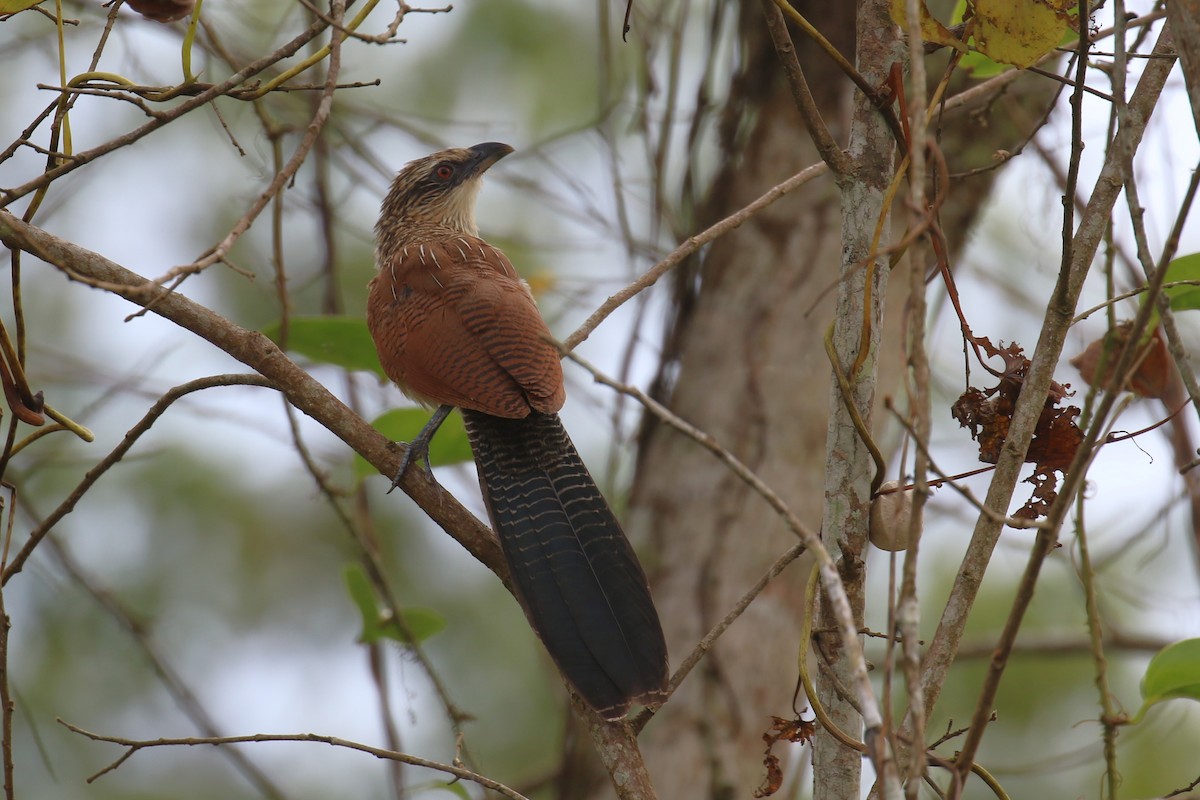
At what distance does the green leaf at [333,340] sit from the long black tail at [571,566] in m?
0.38

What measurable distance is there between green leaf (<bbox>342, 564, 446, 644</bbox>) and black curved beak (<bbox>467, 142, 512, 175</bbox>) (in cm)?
165

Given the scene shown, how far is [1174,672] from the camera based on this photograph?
5.51 feet

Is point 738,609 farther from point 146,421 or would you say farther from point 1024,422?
point 146,421

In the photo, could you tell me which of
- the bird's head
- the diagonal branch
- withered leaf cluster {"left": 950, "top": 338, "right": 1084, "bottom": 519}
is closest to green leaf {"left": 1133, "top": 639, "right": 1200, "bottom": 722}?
withered leaf cluster {"left": 950, "top": 338, "right": 1084, "bottom": 519}

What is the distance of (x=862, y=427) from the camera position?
1608 mm

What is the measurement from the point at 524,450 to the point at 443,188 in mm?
1653

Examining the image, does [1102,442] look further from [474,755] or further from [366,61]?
[366,61]

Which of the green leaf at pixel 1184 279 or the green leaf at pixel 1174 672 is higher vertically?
the green leaf at pixel 1184 279

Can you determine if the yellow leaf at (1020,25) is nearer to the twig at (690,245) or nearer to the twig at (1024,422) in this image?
the twig at (1024,422)

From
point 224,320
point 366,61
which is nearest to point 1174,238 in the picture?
point 224,320

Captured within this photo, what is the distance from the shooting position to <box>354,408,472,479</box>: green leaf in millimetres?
2660

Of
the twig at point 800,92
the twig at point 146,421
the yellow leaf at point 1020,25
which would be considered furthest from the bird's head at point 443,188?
the yellow leaf at point 1020,25

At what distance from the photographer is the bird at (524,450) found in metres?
2.18

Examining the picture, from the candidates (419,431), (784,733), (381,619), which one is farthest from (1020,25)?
(381,619)
